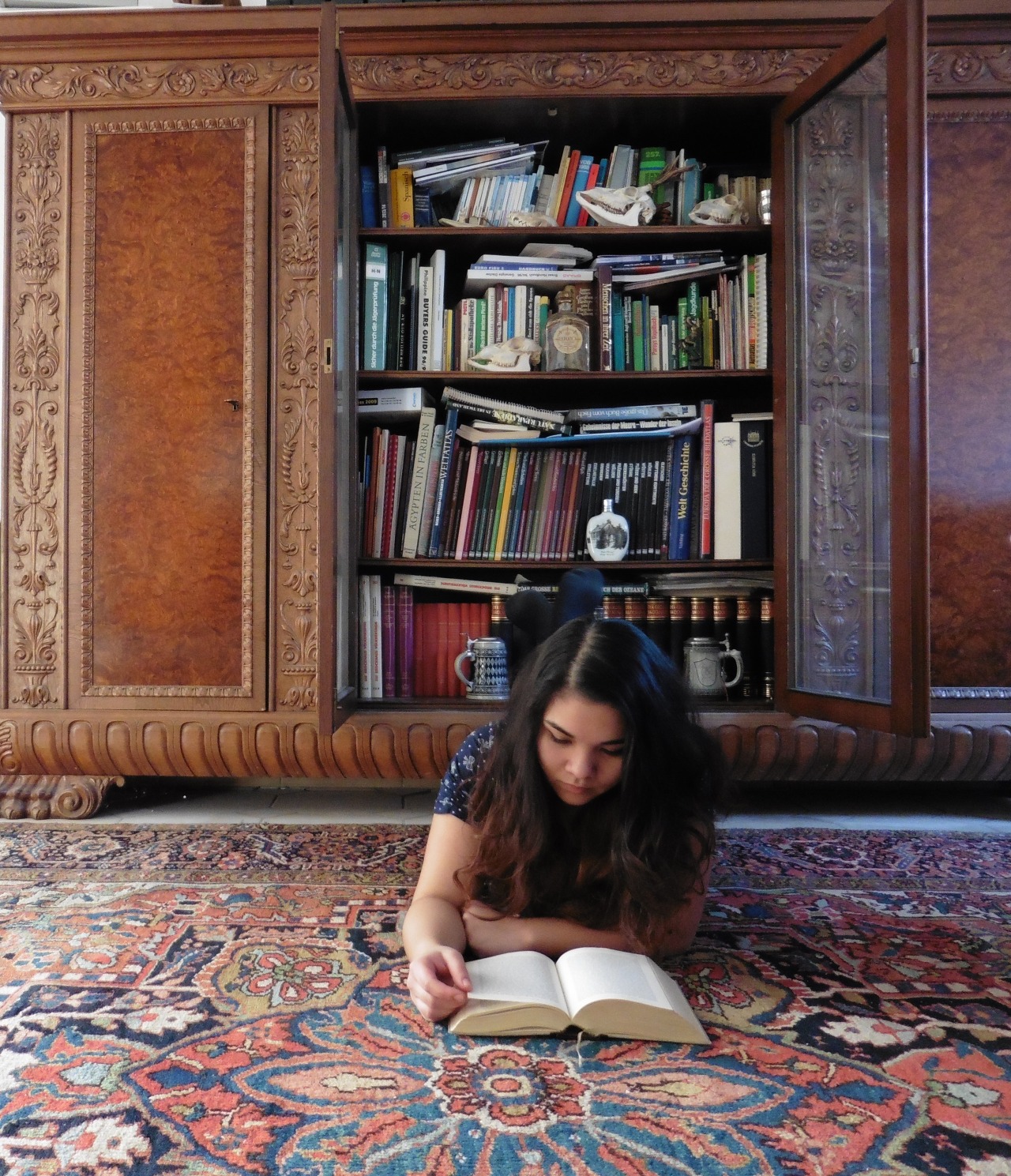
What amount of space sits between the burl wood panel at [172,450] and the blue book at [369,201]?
0.99ft

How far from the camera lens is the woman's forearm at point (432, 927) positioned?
98 centimetres

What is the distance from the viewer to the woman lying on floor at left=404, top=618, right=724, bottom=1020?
106cm

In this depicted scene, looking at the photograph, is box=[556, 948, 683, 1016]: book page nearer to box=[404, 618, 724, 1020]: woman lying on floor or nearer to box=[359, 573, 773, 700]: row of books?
box=[404, 618, 724, 1020]: woman lying on floor

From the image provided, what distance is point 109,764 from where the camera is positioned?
82.5 inches

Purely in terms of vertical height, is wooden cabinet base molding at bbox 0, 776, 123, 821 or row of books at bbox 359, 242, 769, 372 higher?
row of books at bbox 359, 242, 769, 372

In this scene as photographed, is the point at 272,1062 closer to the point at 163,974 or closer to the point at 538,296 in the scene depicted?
the point at 163,974

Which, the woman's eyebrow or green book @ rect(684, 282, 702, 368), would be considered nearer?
the woman's eyebrow

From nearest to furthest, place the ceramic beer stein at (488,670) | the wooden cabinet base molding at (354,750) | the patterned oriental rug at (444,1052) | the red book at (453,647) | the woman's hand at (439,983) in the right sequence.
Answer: the patterned oriental rug at (444,1052), the woman's hand at (439,983), the wooden cabinet base molding at (354,750), the ceramic beer stein at (488,670), the red book at (453,647)

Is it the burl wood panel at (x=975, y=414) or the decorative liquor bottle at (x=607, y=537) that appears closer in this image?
the burl wood panel at (x=975, y=414)

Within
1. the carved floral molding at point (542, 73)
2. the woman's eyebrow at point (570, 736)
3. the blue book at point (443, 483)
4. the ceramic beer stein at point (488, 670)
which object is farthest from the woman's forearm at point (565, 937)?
the carved floral molding at point (542, 73)

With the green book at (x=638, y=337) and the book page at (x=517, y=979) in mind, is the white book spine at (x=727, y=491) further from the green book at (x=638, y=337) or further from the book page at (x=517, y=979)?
the book page at (x=517, y=979)

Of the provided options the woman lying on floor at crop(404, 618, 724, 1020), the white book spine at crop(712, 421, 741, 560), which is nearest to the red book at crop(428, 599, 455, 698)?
the white book spine at crop(712, 421, 741, 560)

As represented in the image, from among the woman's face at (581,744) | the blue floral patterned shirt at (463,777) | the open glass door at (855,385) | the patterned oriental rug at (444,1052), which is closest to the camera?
the patterned oriental rug at (444,1052)

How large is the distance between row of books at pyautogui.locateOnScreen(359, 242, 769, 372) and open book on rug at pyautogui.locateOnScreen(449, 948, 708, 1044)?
5.19ft
